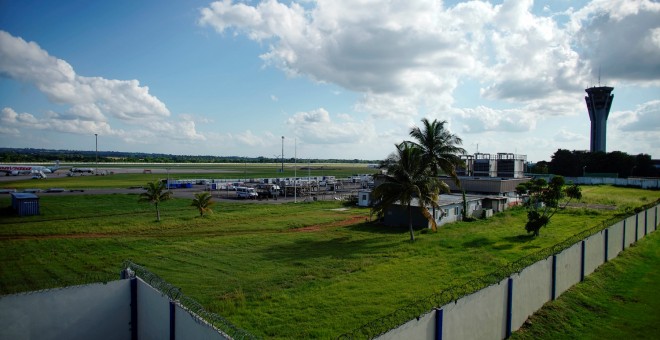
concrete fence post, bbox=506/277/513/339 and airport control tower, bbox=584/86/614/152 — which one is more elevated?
airport control tower, bbox=584/86/614/152

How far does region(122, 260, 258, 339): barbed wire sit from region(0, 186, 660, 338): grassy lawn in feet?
4.74

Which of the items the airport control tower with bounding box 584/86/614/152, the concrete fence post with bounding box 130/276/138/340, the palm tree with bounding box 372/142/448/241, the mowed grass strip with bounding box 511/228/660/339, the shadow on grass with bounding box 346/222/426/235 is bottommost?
the shadow on grass with bounding box 346/222/426/235

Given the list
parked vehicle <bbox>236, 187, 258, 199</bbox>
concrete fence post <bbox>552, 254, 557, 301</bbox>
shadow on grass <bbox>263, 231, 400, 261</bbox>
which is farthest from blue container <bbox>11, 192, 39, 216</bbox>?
concrete fence post <bbox>552, 254, 557, 301</bbox>

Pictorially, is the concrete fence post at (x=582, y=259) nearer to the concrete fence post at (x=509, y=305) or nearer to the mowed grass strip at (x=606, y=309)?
the mowed grass strip at (x=606, y=309)

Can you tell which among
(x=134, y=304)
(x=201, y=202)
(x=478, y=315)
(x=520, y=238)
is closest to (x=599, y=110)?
(x=520, y=238)

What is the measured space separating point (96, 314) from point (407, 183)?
2041 centimetres

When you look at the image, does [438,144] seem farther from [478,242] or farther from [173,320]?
[173,320]

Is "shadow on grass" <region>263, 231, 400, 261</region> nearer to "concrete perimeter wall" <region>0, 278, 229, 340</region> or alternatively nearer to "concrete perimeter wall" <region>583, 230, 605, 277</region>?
"concrete perimeter wall" <region>583, 230, 605, 277</region>

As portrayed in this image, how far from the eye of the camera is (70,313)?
10.1 metres

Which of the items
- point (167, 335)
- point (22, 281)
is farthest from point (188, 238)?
point (167, 335)

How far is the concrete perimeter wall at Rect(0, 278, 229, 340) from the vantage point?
936cm

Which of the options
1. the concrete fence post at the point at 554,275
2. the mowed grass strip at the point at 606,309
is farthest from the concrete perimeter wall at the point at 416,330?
the concrete fence post at the point at 554,275

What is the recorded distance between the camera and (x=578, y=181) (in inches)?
3344

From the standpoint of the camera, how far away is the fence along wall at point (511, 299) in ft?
26.6
